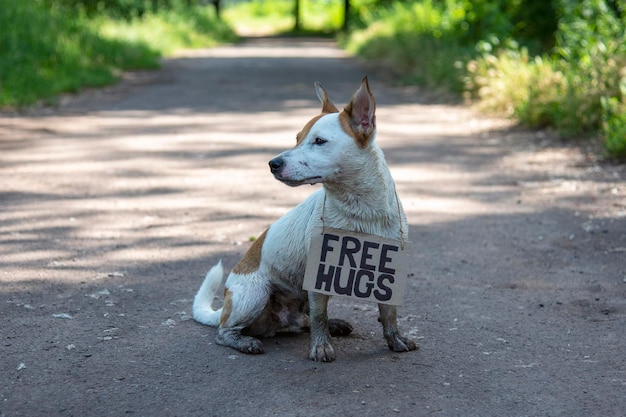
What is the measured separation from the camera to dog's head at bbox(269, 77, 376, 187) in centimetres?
393

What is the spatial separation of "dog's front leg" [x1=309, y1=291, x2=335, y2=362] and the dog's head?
26.2 inches

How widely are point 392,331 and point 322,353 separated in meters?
0.41

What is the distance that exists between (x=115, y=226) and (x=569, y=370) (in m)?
4.14

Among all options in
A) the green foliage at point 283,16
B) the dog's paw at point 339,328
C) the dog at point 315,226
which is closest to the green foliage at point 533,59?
the dog's paw at point 339,328

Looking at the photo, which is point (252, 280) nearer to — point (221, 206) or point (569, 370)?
point (569, 370)

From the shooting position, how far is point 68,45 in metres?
16.9

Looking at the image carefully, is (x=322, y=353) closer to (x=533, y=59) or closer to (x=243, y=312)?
(x=243, y=312)

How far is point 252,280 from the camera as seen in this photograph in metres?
4.44

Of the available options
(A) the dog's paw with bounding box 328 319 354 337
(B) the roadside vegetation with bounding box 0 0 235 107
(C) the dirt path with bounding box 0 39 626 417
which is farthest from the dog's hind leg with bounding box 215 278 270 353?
(B) the roadside vegetation with bounding box 0 0 235 107

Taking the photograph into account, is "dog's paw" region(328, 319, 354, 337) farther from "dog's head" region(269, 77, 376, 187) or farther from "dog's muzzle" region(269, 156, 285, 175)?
"dog's muzzle" region(269, 156, 285, 175)

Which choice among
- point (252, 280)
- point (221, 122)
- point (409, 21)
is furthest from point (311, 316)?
point (409, 21)

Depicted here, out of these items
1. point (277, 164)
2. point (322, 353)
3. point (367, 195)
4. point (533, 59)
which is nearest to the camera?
point (277, 164)

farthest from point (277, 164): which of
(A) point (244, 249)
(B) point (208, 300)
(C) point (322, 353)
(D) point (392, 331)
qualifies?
(A) point (244, 249)

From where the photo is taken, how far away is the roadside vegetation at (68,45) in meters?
14.4
